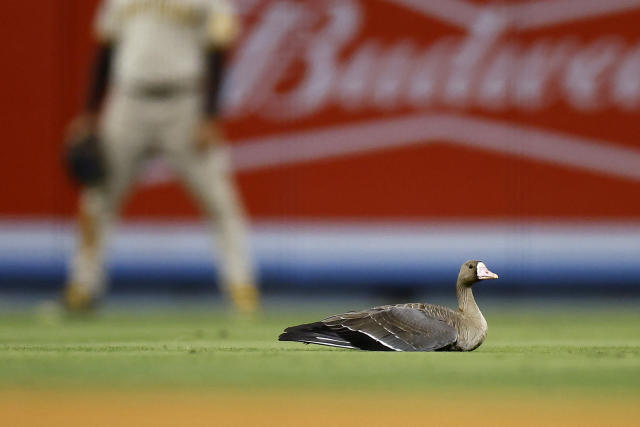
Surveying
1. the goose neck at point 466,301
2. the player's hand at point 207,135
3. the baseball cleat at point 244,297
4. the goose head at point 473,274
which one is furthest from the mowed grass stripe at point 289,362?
the player's hand at point 207,135

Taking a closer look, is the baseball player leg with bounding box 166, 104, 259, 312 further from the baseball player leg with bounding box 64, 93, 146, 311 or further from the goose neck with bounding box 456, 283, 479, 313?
the goose neck with bounding box 456, 283, 479, 313

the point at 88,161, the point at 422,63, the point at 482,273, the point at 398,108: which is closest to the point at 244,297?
the point at 88,161

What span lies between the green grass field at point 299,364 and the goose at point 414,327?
6 centimetres

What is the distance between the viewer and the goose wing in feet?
17.4

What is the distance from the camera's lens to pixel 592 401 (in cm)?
411

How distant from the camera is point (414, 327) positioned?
17.5 feet

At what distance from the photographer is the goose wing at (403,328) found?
530 cm

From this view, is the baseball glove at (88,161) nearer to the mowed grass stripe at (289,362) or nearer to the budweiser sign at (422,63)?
the mowed grass stripe at (289,362)

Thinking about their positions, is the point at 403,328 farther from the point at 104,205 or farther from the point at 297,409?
the point at 104,205

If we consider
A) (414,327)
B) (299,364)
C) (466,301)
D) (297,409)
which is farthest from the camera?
(466,301)

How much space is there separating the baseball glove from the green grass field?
1.34m

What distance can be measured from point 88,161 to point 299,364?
402 centimetres

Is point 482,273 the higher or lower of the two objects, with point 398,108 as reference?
lower

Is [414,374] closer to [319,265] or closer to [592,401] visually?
[592,401]
